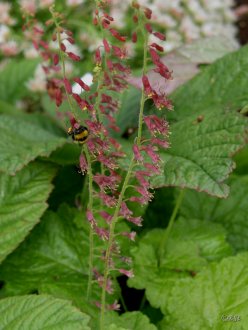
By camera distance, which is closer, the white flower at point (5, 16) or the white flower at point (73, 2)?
the white flower at point (5, 16)

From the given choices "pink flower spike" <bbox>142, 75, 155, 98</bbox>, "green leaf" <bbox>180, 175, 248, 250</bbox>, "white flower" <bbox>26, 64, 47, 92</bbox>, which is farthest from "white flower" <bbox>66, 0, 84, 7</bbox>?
"pink flower spike" <bbox>142, 75, 155, 98</bbox>

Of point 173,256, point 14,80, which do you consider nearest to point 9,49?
point 14,80

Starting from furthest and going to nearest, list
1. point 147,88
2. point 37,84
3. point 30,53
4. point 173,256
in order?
point 30,53 < point 37,84 < point 173,256 < point 147,88

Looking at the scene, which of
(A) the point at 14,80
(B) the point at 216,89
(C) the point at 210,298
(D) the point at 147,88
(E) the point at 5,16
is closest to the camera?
(D) the point at 147,88

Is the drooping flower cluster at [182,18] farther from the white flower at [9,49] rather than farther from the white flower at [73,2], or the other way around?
the white flower at [9,49]

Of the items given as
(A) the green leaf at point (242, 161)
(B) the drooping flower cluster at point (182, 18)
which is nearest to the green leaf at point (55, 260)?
(A) the green leaf at point (242, 161)

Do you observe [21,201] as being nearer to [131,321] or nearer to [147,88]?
[131,321]

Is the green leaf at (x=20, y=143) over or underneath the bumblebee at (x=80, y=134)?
over
